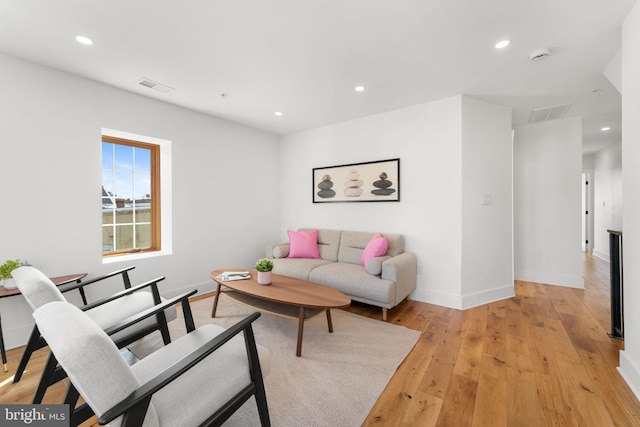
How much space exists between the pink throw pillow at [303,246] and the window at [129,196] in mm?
1768

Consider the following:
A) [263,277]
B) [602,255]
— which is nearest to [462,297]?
[263,277]

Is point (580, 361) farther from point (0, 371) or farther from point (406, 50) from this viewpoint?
point (0, 371)

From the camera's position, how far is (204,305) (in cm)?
Answer: 322

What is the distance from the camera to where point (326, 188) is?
14.0 feet

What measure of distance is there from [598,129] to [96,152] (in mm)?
7122

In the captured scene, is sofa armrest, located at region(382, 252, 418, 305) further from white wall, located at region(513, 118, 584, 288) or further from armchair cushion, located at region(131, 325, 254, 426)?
white wall, located at region(513, 118, 584, 288)

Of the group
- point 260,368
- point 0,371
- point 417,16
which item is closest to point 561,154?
point 417,16

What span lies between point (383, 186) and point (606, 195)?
5.52 meters

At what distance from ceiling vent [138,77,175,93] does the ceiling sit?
0.07 meters

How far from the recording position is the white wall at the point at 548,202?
3.85 m

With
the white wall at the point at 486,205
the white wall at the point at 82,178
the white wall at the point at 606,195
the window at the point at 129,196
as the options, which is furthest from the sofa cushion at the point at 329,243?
the white wall at the point at 606,195

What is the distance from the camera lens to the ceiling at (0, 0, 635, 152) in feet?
5.80

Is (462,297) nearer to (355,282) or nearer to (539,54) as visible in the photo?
(355,282)

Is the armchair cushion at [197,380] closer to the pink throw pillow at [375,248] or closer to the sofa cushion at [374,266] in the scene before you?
the sofa cushion at [374,266]
